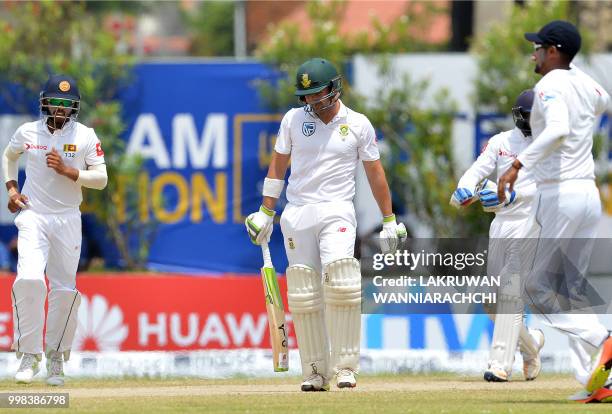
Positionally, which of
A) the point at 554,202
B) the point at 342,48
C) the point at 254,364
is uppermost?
the point at 342,48

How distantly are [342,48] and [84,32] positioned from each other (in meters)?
3.19

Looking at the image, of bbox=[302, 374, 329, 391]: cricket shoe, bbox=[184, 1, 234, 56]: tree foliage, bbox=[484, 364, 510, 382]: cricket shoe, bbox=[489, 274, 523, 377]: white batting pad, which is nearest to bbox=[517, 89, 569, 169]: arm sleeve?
bbox=[302, 374, 329, 391]: cricket shoe

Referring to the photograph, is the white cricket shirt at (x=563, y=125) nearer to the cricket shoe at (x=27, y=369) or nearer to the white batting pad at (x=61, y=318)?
the white batting pad at (x=61, y=318)

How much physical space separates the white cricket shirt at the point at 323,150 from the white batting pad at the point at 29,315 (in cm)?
202

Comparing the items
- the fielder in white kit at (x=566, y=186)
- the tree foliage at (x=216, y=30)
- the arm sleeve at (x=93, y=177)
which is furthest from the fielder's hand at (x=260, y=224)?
the tree foliage at (x=216, y=30)

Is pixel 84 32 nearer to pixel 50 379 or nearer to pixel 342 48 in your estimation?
pixel 342 48

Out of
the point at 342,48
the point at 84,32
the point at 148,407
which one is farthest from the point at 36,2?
the point at 148,407

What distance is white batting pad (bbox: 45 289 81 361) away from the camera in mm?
10094

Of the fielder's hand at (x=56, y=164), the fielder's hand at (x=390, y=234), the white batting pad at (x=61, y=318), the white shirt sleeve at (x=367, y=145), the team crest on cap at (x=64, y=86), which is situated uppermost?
the team crest on cap at (x=64, y=86)

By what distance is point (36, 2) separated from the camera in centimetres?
1819

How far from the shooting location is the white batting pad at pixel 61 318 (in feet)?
33.1

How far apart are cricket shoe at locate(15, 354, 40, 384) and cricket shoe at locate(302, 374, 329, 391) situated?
6.43 feet

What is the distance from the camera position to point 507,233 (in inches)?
407

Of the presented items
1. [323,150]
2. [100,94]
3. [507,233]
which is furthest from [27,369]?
[100,94]
